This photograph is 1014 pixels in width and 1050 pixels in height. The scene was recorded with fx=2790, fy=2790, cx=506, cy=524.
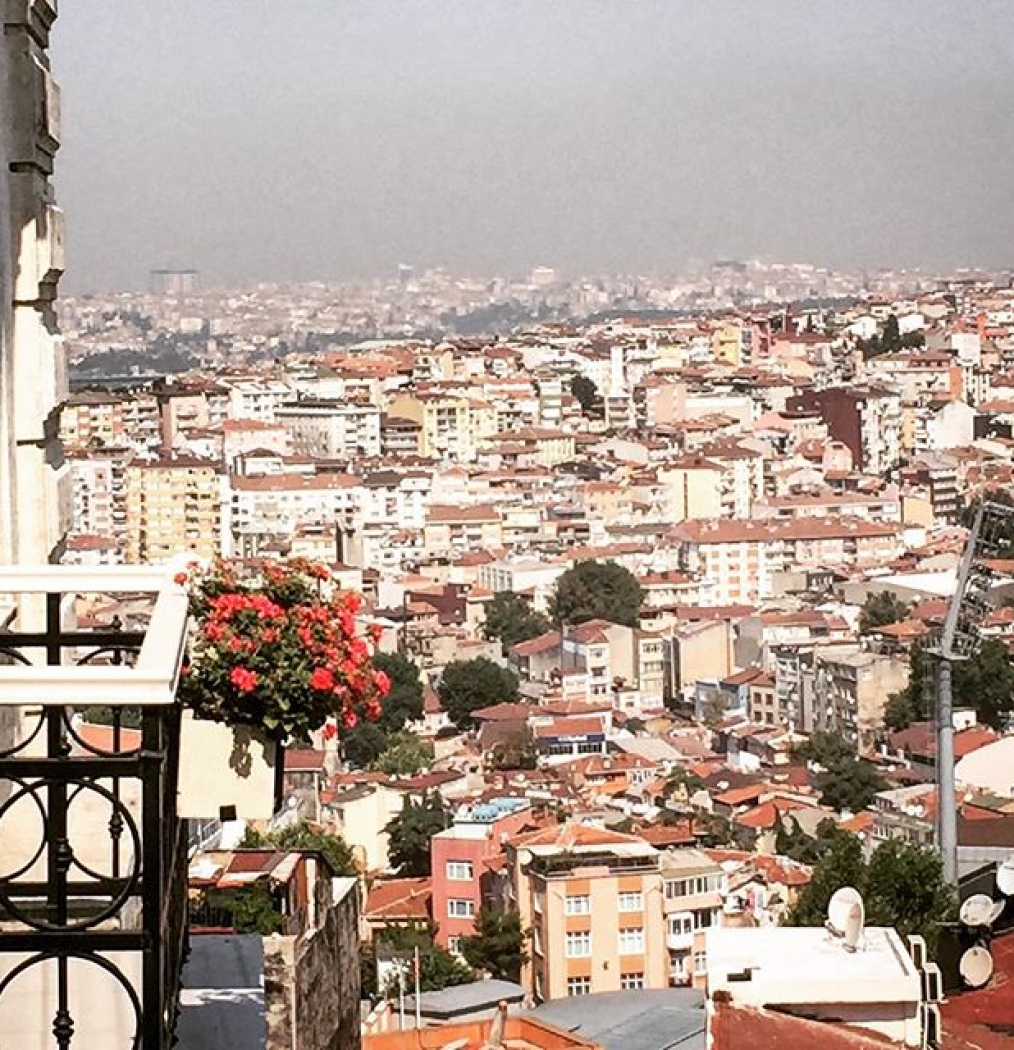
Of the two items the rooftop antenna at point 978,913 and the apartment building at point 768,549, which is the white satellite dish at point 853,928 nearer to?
the rooftop antenna at point 978,913

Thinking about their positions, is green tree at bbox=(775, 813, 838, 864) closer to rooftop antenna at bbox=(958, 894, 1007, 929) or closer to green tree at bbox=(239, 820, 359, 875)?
green tree at bbox=(239, 820, 359, 875)

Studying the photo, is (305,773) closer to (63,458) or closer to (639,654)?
(639,654)

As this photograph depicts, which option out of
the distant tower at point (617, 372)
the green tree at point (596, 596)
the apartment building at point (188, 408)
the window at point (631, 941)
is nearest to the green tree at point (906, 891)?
the window at point (631, 941)

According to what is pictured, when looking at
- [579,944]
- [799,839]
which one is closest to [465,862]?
[579,944]

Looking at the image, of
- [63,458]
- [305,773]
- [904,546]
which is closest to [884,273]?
[904,546]

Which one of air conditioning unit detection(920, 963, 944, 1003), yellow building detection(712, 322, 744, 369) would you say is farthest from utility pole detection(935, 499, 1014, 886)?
yellow building detection(712, 322, 744, 369)

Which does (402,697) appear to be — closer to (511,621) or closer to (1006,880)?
(511,621)
